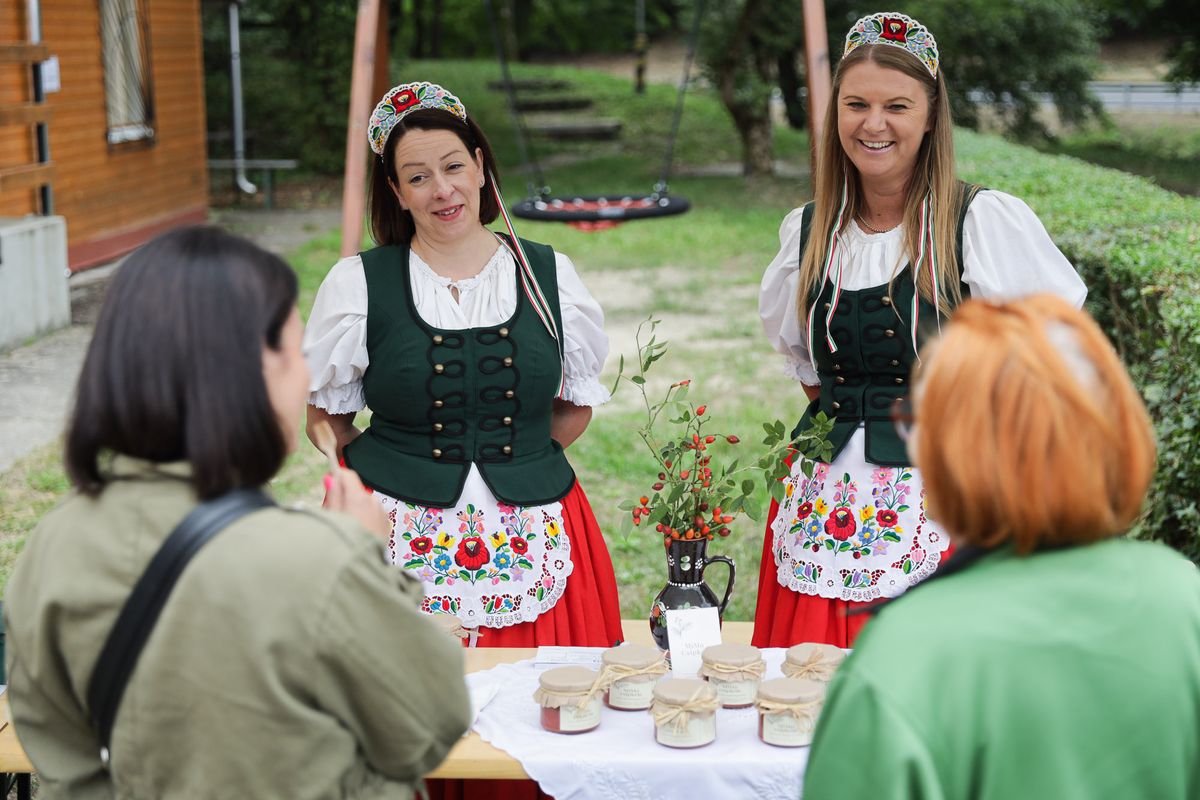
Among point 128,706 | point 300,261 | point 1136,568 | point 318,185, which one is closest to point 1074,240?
point 1136,568

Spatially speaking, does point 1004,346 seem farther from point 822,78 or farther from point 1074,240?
point 1074,240

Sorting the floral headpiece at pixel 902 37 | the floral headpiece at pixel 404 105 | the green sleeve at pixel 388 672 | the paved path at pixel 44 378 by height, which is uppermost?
the floral headpiece at pixel 902 37

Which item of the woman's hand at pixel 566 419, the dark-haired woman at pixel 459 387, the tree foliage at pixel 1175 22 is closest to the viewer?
the dark-haired woman at pixel 459 387

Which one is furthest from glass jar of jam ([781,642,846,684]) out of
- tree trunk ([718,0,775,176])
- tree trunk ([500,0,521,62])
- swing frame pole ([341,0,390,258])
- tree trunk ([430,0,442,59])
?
tree trunk ([430,0,442,59])

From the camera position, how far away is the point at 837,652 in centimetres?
247

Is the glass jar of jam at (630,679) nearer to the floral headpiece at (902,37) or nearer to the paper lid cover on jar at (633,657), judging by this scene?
the paper lid cover on jar at (633,657)

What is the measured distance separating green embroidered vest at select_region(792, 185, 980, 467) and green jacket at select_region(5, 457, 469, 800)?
1490mm

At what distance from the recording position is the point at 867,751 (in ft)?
4.36

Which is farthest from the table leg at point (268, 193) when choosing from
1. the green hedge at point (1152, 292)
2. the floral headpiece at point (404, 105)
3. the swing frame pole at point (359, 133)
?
the floral headpiece at point (404, 105)

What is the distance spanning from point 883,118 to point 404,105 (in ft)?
3.36

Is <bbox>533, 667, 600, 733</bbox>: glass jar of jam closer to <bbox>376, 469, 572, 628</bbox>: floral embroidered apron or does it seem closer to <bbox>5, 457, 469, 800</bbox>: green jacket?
<bbox>376, 469, 572, 628</bbox>: floral embroidered apron

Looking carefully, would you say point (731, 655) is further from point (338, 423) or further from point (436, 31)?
point (436, 31)

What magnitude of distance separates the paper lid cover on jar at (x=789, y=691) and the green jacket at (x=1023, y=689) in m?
0.83

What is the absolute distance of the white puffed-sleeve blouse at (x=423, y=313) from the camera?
290 centimetres
